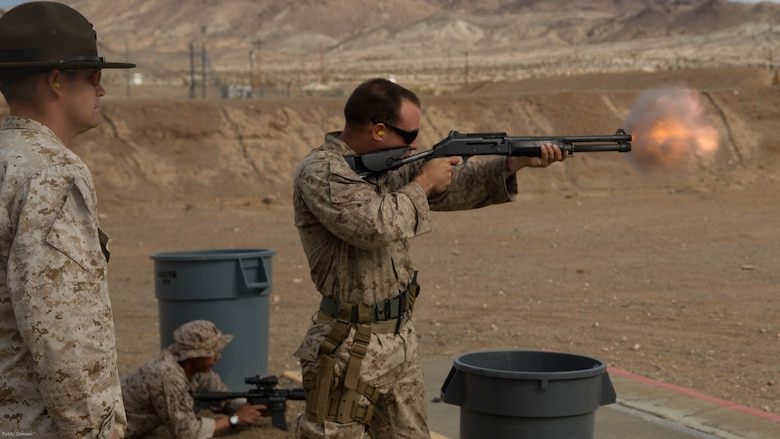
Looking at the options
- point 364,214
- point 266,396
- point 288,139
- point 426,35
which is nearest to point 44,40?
point 364,214

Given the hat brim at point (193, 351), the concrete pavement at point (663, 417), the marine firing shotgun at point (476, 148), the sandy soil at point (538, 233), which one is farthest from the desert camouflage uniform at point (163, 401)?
the marine firing shotgun at point (476, 148)

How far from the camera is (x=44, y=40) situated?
8.94ft

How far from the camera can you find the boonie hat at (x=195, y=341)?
19.9ft

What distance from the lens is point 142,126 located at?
2338 cm

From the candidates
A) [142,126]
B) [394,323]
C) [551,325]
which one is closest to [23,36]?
[394,323]

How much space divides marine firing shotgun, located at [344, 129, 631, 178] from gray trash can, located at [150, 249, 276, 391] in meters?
2.91

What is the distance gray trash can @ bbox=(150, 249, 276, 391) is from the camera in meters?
6.77

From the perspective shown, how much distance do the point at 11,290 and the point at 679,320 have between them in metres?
8.18

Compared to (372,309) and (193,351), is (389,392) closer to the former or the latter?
(372,309)

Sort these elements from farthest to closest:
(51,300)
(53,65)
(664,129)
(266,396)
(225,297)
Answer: (225,297) < (266,396) < (664,129) < (53,65) < (51,300)

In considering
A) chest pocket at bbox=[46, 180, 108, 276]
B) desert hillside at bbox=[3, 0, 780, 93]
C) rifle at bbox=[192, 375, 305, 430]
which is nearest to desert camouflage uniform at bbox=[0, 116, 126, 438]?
chest pocket at bbox=[46, 180, 108, 276]

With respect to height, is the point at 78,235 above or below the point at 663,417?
above

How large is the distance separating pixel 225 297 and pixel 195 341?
2.55 ft

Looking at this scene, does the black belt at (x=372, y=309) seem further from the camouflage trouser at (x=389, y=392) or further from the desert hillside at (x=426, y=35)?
the desert hillside at (x=426, y=35)
